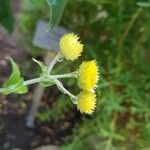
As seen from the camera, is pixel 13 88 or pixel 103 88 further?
pixel 103 88

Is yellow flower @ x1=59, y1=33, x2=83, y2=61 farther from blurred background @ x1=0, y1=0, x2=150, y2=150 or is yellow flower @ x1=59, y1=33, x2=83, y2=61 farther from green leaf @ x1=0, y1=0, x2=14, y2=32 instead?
blurred background @ x1=0, y1=0, x2=150, y2=150

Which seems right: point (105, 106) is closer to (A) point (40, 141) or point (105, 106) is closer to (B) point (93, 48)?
(B) point (93, 48)

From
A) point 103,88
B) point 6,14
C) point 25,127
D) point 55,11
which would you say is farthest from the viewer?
point 25,127

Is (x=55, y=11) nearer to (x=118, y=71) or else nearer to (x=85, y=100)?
(x=85, y=100)

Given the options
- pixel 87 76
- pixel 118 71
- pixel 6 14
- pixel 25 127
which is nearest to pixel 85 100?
pixel 87 76

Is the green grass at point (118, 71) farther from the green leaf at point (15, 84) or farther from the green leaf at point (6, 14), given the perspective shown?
the green leaf at point (15, 84)

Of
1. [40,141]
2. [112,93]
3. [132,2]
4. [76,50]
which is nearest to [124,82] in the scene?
[112,93]

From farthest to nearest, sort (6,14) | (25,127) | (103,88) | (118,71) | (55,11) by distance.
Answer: (25,127), (118,71), (103,88), (6,14), (55,11)
